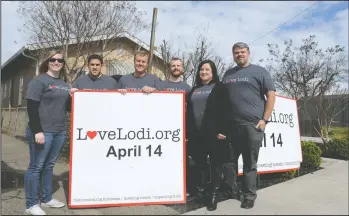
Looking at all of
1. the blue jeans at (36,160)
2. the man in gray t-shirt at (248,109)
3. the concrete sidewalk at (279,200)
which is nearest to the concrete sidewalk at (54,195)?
the concrete sidewalk at (279,200)

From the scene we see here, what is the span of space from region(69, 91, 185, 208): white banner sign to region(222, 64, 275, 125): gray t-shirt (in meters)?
0.76

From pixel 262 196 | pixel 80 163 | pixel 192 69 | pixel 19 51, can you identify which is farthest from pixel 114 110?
pixel 19 51

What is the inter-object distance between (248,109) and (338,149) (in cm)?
542

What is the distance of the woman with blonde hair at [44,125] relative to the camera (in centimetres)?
375

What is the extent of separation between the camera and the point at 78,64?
12.8m

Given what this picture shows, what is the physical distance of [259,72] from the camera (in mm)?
3824

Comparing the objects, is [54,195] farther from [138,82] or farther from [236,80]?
[236,80]

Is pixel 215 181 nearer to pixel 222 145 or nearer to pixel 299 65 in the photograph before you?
pixel 222 145

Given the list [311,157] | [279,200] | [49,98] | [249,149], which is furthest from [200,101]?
[311,157]

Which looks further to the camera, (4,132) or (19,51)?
(4,132)

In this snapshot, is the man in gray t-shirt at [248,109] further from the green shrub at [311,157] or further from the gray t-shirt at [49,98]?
the green shrub at [311,157]

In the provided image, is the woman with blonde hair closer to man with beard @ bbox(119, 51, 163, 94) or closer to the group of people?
the group of people

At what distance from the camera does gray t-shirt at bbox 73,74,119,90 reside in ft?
14.0

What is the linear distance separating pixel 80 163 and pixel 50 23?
8.66 m
